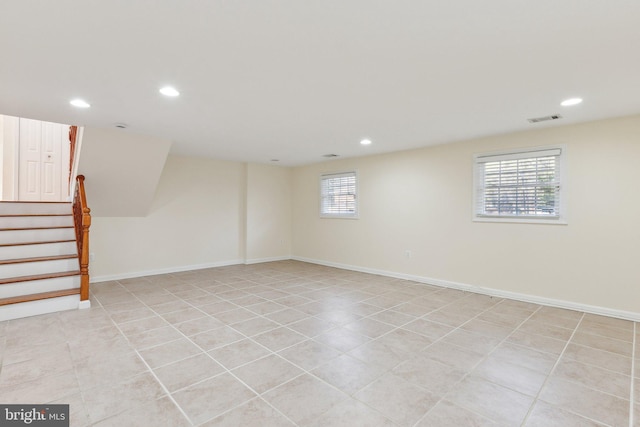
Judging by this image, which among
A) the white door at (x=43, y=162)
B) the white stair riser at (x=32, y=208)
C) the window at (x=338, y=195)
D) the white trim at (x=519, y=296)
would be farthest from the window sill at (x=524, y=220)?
the white door at (x=43, y=162)

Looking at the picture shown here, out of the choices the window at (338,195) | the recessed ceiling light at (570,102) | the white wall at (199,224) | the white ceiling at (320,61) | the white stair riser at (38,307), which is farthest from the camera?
the window at (338,195)

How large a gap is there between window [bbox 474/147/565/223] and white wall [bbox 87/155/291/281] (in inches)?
171

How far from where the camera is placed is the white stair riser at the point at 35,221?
4245mm

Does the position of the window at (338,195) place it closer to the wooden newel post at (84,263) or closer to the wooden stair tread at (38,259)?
the wooden newel post at (84,263)

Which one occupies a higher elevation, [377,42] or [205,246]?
[377,42]

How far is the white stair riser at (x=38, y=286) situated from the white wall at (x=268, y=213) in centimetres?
328

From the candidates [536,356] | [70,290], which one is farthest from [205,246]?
[536,356]

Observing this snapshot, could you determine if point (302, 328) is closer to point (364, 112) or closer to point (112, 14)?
point (364, 112)

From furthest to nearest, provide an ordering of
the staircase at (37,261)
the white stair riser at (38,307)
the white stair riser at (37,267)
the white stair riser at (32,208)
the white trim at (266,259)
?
the white trim at (266,259) → the white stair riser at (32,208) → the white stair riser at (37,267) → the staircase at (37,261) → the white stair riser at (38,307)

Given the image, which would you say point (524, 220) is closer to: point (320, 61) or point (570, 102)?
point (570, 102)

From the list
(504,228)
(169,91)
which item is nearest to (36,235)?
(169,91)

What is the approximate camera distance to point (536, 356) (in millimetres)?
2572

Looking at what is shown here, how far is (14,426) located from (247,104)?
2.87 metres

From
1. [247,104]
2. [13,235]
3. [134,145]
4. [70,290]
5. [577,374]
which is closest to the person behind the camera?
[577,374]
